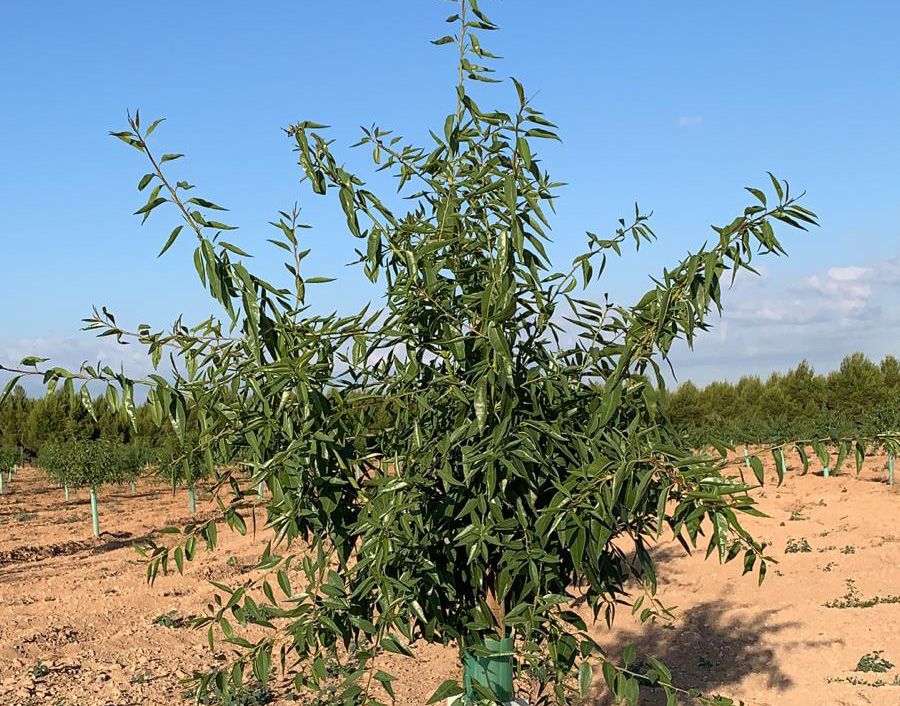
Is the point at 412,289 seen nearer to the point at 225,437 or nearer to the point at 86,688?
the point at 225,437

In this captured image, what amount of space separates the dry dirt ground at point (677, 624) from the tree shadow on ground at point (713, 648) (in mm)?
21

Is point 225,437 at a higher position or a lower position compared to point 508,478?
higher

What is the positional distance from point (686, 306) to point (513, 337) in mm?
606

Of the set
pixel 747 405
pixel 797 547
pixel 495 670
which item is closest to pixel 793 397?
pixel 747 405

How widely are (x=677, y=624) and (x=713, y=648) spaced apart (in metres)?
0.99

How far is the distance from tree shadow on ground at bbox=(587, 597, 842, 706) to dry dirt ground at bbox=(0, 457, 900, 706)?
21mm

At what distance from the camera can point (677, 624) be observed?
10031 mm

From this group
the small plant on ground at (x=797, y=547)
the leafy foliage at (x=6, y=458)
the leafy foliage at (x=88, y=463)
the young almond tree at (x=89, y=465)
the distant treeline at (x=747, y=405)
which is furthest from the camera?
the distant treeline at (x=747, y=405)

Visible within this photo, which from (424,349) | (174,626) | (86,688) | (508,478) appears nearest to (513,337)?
(424,349)

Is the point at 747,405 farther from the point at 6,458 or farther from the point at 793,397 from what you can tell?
the point at 6,458

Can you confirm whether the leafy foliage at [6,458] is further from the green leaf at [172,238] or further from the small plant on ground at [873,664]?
the green leaf at [172,238]

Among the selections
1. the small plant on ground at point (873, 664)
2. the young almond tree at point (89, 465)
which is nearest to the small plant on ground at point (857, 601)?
the small plant on ground at point (873, 664)

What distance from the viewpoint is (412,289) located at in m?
2.65

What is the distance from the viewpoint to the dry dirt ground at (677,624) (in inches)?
310
